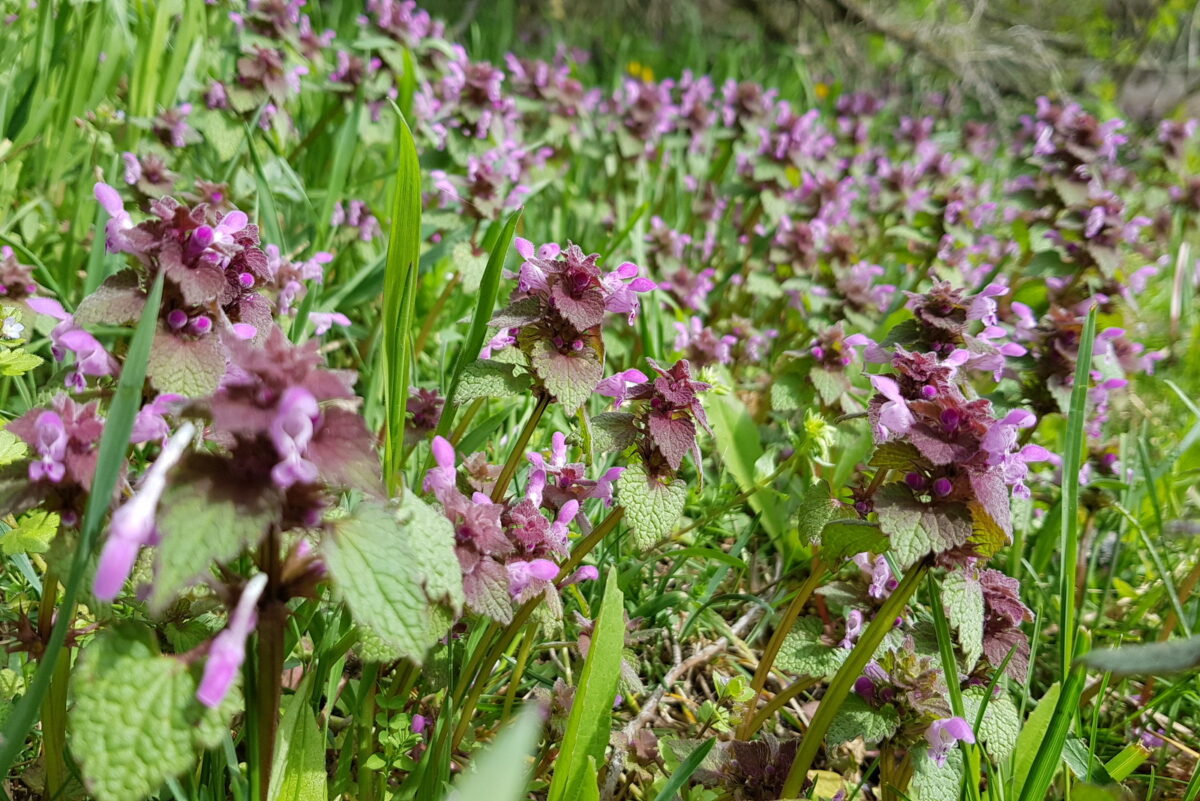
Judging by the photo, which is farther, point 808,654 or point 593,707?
point 808,654

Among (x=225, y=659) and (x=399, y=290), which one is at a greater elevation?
(x=399, y=290)

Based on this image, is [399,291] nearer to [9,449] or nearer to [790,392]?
[9,449]

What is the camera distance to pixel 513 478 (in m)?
1.70

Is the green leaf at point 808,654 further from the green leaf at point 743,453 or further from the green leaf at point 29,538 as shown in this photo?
the green leaf at point 29,538

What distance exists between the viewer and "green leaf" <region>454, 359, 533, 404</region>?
129 cm

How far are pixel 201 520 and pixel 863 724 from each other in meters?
1.01

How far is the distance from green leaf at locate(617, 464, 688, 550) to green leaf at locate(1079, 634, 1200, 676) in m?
0.64

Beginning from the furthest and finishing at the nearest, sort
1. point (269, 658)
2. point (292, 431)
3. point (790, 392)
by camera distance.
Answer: point (790, 392), point (269, 658), point (292, 431)

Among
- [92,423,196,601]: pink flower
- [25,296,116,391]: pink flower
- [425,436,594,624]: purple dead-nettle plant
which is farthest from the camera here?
[425,436,594,624]: purple dead-nettle plant

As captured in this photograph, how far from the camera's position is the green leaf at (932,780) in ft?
3.98

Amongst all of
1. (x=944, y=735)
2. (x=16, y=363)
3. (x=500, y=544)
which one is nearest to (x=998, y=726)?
(x=944, y=735)

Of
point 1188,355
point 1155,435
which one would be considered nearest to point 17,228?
point 1155,435

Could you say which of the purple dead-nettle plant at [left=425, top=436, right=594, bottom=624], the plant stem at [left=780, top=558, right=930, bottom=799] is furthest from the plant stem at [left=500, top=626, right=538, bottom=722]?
the plant stem at [left=780, top=558, right=930, bottom=799]

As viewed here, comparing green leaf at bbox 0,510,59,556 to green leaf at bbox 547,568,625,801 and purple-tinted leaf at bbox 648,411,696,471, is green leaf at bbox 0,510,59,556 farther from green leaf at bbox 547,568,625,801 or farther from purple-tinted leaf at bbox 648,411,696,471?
purple-tinted leaf at bbox 648,411,696,471
